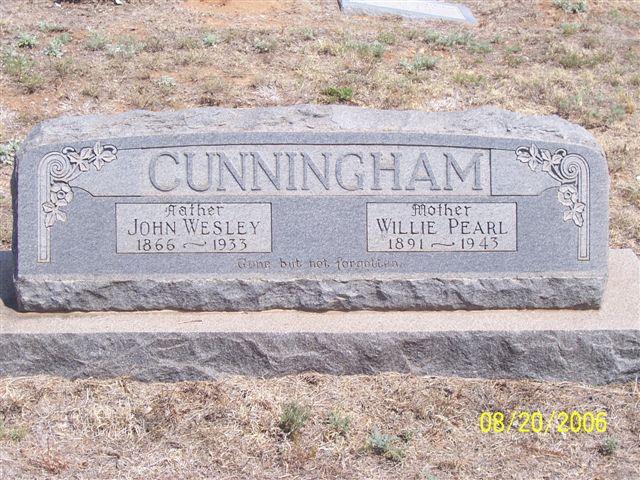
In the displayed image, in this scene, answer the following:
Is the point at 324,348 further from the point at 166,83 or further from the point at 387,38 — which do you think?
the point at 387,38

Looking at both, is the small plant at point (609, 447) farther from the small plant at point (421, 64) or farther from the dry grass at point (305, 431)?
the small plant at point (421, 64)

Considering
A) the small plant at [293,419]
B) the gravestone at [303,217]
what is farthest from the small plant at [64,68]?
the small plant at [293,419]

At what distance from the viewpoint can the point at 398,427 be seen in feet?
13.8

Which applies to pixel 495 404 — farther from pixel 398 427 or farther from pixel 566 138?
pixel 566 138

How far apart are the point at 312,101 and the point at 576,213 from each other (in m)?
4.27

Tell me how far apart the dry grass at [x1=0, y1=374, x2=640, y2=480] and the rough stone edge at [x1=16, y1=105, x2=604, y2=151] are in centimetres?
140

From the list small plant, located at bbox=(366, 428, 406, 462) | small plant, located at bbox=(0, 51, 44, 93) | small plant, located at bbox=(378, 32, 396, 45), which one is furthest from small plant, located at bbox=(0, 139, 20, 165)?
small plant, located at bbox=(366, 428, 406, 462)

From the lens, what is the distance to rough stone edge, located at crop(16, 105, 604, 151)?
4.76m

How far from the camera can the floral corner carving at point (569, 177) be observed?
15.6ft

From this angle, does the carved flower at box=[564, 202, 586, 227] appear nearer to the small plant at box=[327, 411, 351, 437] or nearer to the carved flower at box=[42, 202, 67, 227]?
the small plant at box=[327, 411, 351, 437]

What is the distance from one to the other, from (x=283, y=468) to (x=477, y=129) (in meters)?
2.23
